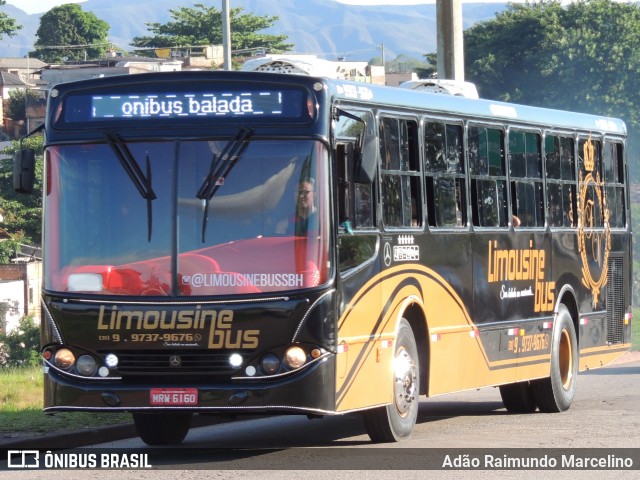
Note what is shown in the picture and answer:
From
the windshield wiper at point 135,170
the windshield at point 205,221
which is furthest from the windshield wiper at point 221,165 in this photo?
the windshield wiper at point 135,170

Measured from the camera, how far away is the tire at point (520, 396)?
53.7 feet

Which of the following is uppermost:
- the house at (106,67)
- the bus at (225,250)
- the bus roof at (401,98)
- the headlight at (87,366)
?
the house at (106,67)

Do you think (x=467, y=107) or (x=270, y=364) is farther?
(x=467, y=107)

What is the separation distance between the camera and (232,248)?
11.2 m

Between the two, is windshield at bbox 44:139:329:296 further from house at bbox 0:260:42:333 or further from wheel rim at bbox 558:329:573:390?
house at bbox 0:260:42:333

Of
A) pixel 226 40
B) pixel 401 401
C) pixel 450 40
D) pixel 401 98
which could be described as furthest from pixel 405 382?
pixel 226 40

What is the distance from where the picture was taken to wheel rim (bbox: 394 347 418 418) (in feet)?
41.2

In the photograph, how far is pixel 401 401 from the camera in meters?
12.7

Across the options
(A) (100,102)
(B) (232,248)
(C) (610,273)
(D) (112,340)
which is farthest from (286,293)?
(C) (610,273)

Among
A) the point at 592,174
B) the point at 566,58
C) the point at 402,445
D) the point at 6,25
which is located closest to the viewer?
the point at 402,445

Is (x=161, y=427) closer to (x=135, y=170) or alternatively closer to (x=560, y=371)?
(x=135, y=170)

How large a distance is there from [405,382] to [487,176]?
9.39ft

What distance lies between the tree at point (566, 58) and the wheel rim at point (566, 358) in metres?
64.0

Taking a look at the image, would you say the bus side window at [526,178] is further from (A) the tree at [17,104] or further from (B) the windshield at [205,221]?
(A) the tree at [17,104]
